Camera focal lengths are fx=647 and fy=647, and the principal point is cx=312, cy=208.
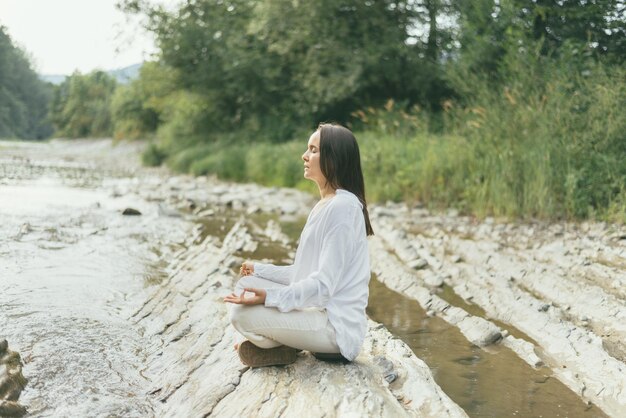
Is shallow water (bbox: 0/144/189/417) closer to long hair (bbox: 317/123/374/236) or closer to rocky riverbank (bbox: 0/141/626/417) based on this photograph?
rocky riverbank (bbox: 0/141/626/417)

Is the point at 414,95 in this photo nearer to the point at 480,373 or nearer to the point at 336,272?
the point at 480,373

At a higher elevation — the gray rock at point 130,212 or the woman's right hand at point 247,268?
the woman's right hand at point 247,268

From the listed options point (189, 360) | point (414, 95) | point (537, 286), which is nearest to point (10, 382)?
point (189, 360)

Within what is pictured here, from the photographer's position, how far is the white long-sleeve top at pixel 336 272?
11.2 feet

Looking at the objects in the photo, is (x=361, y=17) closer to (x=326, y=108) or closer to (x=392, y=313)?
(x=326, y=108)

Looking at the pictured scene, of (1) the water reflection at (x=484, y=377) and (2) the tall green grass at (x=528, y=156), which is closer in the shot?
(1) the water reflection at (x=484, y=377)

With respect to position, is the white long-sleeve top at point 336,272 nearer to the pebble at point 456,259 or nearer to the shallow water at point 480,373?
the shallow water at point 480,373

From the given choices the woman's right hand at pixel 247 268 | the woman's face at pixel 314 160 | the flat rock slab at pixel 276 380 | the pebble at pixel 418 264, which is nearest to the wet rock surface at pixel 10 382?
the flat rock slab at pixel 276 380

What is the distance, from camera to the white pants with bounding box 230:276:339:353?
3.51m

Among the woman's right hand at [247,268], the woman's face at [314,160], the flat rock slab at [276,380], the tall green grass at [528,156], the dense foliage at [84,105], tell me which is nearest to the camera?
the flat rock slab at [276,380]

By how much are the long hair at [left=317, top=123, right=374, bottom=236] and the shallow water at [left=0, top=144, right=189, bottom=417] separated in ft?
5.87

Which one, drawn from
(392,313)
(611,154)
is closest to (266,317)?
(392,313)

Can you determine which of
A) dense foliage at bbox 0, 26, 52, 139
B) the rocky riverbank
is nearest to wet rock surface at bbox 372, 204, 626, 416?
the rocky riverbank

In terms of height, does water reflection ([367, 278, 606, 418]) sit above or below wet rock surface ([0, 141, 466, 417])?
below
